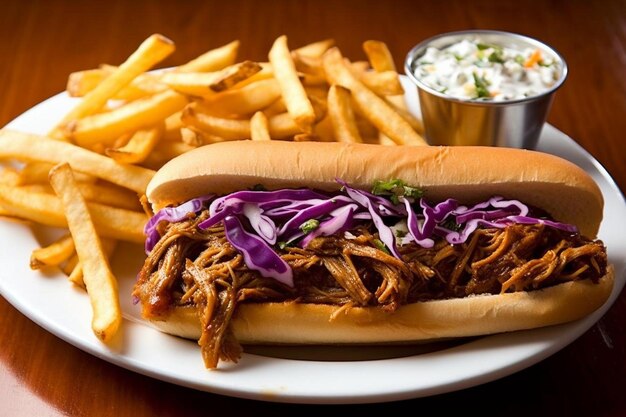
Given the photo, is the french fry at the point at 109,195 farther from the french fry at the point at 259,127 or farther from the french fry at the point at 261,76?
the french fry at the point at 261,76

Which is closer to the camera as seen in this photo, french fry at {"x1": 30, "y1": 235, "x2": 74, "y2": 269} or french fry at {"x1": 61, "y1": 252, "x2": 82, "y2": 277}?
french fry at {"x1": 30, "y1": 235, "x2": 74, "y2": 269}

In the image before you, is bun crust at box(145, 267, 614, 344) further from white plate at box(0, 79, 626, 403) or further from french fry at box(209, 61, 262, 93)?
french fry at box(209, 61, 262, 93)

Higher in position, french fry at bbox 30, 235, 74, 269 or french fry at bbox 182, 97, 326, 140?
french fry at bbox 182, 97, 326, 140

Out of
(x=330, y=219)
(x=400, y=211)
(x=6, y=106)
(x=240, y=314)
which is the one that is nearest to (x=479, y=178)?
(x=400, y=211)

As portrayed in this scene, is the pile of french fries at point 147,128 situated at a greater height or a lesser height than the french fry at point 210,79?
lesser

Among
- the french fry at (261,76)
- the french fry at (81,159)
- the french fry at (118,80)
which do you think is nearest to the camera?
the french fry at (81,159)

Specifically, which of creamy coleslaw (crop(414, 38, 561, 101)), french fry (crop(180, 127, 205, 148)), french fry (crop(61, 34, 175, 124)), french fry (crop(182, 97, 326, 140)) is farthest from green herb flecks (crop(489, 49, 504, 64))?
french fry (crop(61, 34, 175, 124))

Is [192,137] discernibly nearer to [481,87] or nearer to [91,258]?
[91,258]

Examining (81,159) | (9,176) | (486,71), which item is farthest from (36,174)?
(486,71)

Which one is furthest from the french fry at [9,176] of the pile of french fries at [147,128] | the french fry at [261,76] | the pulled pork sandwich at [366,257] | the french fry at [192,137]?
the french fry at [261,76]
